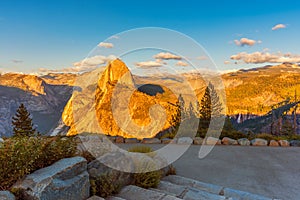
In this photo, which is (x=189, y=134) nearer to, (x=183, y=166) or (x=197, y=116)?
(x=197, y=116)

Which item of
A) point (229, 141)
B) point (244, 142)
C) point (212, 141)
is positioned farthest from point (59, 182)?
point (244, 142)

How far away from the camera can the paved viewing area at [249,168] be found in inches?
193

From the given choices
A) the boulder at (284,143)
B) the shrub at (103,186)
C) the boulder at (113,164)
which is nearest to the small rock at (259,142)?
the boulder at (284,143)

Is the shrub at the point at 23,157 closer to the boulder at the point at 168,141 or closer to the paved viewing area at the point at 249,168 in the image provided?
the paved viewing area at the point at 249,168

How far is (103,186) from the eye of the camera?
142 inches

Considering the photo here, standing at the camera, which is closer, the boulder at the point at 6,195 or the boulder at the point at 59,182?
the boulder at the point at 6,195

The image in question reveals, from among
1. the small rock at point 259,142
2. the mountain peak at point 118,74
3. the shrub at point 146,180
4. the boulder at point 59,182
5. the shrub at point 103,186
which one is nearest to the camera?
the boulder at point 59,182

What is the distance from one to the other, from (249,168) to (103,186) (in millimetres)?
4138

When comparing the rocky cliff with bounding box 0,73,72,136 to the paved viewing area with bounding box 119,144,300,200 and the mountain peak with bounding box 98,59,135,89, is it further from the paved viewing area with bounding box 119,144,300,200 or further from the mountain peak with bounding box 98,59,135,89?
the paved viewing area with bounding box 119,144,300,200

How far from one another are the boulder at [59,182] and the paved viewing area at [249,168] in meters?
2.94

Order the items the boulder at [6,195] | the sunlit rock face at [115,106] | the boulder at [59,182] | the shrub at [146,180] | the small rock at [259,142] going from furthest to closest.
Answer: the small rock at [259,142] → the sunlit rock face at [115,106] → the shrub at [146,180] → the boulder at [59,182] → the boulder at [6,195]

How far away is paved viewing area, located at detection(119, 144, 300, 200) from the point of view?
4.91 meters

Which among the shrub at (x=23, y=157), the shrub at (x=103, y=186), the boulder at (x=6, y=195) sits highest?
the shrub at (x=23, y=157)

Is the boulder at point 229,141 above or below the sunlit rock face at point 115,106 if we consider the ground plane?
below
